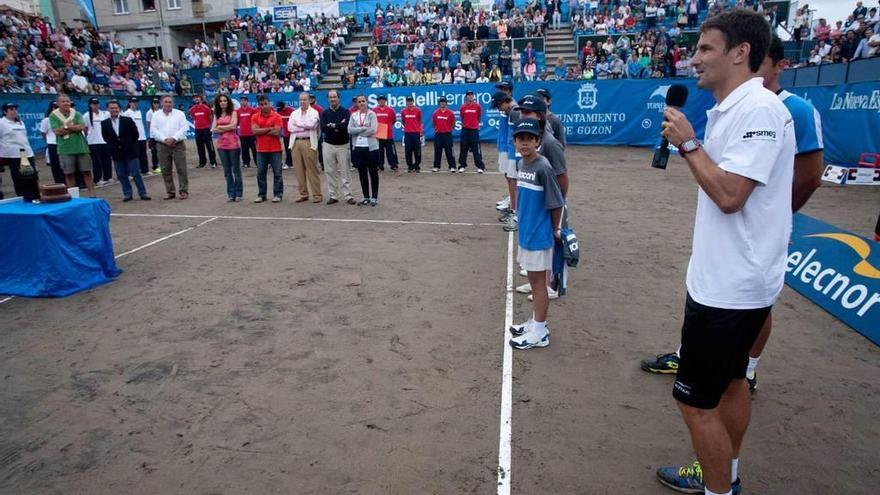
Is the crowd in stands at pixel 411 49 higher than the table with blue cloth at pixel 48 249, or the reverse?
the crowd in stands at pixel 411 49

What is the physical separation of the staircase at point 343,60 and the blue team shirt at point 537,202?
2349cm

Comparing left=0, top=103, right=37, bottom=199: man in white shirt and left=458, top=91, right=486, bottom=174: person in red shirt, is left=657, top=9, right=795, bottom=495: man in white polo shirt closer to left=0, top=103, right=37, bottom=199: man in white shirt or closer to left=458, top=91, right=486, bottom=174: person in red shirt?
left=458, top=91, right=486, bottom=174: person in red shirt

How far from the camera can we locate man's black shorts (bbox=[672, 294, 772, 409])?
7.21 ft

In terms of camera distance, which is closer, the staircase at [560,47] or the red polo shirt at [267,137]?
the red polo shirt at [267,137]

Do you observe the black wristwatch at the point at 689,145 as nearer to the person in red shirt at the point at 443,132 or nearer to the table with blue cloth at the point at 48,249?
the table with blue cloth at the point at 48,249

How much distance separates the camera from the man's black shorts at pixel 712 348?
2197mm

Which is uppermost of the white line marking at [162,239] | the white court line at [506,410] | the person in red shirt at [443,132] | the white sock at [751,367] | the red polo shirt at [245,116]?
the red polo shirt at [245,116]

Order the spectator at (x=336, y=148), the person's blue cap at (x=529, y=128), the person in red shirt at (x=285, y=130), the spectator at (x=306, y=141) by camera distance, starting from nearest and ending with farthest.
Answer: the person's blue cap at (x=529, y=128)
the spectator at (x=336, y=148)
the spectator at (x=306, y=141)
the person in red shirt at (x=285, y=130)

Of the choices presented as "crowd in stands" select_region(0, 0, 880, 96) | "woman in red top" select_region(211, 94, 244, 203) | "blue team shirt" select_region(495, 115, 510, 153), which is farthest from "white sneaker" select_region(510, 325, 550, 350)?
"crowd in stands" select_region(0, 0, 880, 96)

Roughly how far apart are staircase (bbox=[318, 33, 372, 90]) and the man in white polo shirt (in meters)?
25.6

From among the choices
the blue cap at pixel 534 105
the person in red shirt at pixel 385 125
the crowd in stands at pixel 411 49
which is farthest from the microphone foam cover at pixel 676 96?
the crowd in stands at pixel 411 49

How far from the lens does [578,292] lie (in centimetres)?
580

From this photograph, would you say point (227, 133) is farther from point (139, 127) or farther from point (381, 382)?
point (381, 382)

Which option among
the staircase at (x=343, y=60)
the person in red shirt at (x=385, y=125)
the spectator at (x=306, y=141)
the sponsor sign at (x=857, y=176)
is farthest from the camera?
the staircase at (x=343, y=60)
